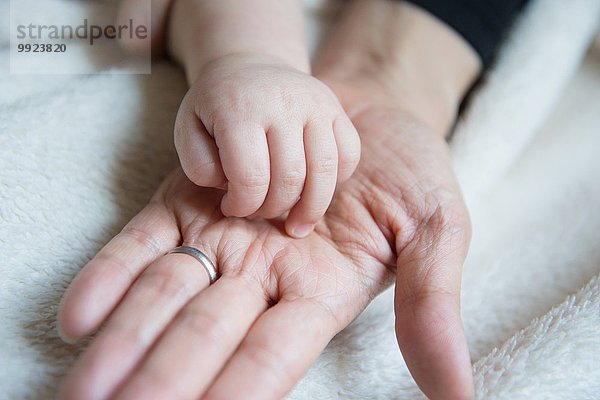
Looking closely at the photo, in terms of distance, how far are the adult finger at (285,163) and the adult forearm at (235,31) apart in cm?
13

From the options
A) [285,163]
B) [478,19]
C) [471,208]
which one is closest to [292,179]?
[285,163]

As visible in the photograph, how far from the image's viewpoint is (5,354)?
0.42m

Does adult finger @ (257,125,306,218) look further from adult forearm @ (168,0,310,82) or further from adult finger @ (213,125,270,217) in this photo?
adult forearm @ (168,0,310,82)

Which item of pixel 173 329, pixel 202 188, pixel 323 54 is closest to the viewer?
pixel 173 329

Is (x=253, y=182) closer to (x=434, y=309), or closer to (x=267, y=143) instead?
(x=267, y=143)

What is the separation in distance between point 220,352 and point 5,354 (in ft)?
0.47

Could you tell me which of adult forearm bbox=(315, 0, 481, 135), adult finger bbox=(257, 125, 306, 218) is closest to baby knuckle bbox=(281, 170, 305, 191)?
adult finger bbox=(257, 125, 306, 218)

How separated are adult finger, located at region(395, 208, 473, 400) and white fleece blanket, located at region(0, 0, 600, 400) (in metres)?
0.06

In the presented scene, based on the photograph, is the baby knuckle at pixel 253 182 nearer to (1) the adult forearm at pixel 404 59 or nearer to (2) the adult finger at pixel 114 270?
(2) the adult finger at pixel 114 270

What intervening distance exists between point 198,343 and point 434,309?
158 millimetres

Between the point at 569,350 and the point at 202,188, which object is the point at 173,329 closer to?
the point at 202,188

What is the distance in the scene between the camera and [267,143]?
1.54ft

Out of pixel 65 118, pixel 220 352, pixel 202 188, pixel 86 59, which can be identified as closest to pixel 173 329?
pixel 220 352

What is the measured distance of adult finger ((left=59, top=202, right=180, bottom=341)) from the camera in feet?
1.36
